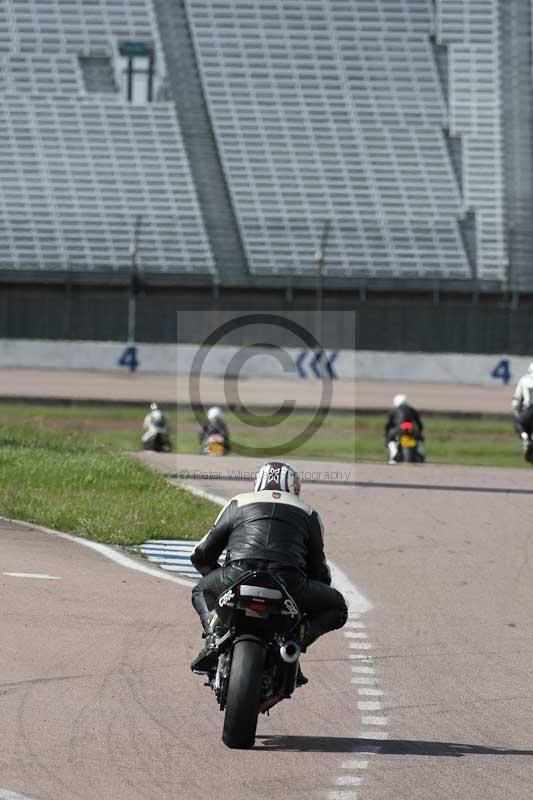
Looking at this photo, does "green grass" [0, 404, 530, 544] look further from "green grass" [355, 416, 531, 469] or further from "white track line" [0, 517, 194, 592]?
"white track line" [0, 517, 194, 592]

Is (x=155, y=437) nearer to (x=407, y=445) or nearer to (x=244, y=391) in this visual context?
(x=407, y=445)

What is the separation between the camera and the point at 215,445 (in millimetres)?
22750

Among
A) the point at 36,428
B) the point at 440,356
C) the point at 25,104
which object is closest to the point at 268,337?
the point at 440,356

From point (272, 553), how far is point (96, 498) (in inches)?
294

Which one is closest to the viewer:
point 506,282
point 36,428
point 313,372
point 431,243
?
point 36,428

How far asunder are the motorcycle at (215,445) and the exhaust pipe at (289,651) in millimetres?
16412

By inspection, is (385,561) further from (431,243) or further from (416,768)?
(431,243)

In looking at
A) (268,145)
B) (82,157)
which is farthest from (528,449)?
(82,157)

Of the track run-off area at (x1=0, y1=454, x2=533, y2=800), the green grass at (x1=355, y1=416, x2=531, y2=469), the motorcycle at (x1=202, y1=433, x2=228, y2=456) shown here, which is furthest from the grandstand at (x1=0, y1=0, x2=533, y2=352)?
the track run-off area at (x1=0, y1=454, x2=533, y2=800)

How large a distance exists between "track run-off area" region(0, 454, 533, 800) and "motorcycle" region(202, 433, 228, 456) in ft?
31.7

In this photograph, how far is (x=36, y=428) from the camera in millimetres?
20281

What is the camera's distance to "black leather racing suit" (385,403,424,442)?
21859 mm

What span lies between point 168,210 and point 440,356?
11650mm

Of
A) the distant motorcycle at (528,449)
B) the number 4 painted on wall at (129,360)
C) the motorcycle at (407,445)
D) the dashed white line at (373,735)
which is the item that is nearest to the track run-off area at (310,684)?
the dashed white line at (373,735)
